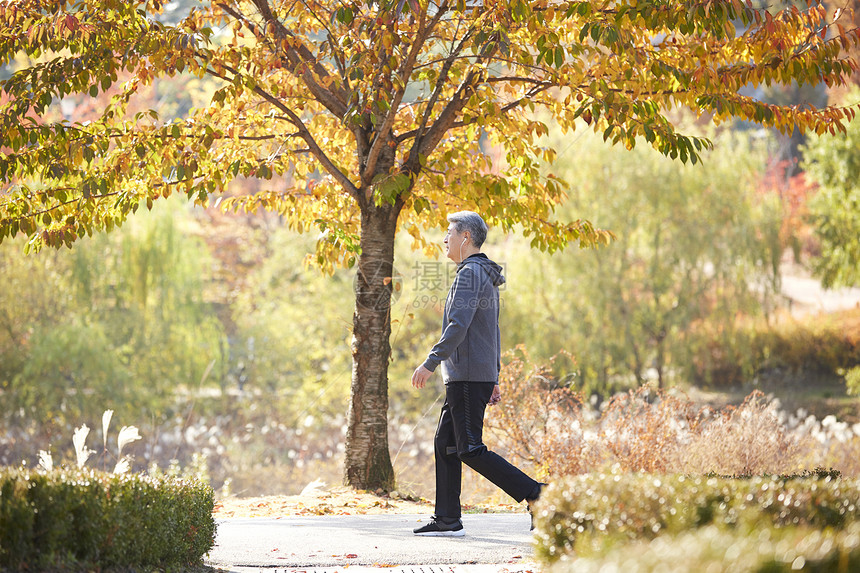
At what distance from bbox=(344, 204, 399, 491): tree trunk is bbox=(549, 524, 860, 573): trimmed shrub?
6.03m

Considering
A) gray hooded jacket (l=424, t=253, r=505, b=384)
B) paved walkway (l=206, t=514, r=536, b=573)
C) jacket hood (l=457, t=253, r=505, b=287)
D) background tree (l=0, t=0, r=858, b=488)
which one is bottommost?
paved walkway (l=206, t=514, r=536, b=573)

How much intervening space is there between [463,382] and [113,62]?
4.23 meters

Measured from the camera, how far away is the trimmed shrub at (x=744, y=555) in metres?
2.23

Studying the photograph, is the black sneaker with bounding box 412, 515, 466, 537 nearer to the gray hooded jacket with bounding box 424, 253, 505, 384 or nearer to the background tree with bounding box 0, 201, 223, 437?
the gray hooded jacket with bounding box 424, 253, 505, 384

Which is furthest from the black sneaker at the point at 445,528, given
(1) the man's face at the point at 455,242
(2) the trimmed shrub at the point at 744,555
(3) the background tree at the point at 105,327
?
(3) the background tree at the point at 105,327

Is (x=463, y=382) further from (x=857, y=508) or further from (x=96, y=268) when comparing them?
(x=96, y=268)

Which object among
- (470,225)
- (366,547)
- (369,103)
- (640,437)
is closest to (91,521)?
(366,547)

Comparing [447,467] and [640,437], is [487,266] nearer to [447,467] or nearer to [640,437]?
[447,467]

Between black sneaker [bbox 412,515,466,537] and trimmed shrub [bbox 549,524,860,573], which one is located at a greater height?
trimmed shrub [bbox 549,524,860,573]

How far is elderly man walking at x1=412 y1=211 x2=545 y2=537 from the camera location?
17.5 feet

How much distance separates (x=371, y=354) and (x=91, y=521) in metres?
4.87

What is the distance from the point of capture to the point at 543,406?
9938mm

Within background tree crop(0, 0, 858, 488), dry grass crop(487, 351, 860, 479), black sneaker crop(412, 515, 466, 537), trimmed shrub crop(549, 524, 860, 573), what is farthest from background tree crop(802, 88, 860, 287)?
trimmed shrub crop(549, 524, 860, 573)

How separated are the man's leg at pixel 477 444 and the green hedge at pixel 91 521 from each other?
177 centimetres
